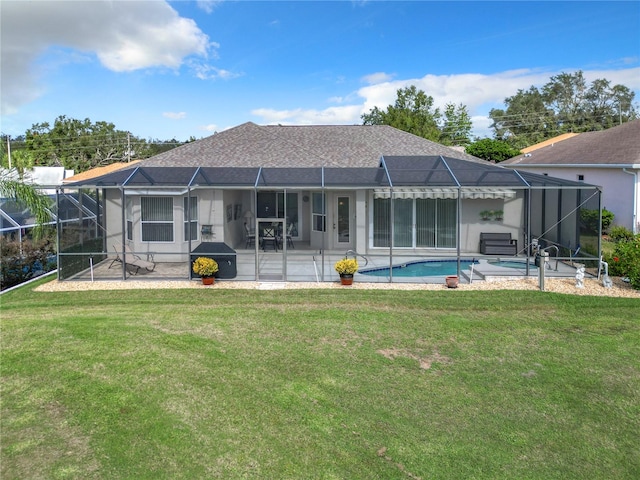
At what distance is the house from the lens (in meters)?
17.0

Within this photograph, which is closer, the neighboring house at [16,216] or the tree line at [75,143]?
the neighboring house at [16,216]

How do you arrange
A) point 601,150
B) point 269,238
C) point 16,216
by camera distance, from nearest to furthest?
1. point 16,216
2. point 269,238
3. point 601,150

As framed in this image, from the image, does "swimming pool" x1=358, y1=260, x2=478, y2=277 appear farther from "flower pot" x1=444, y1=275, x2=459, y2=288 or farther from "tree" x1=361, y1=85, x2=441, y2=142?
"tree" x1=361, y1=85, x2=441, y2=142

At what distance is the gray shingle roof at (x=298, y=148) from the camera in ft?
69.5

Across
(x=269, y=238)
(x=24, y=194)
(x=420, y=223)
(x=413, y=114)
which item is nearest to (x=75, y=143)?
(x=413, y=114)

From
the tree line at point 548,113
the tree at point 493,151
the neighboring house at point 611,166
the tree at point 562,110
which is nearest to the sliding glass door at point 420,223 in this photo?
the neighboring house at point 611,166

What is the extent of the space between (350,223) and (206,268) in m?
7.42

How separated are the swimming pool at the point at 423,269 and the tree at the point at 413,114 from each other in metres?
26.7

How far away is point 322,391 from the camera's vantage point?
7.66m

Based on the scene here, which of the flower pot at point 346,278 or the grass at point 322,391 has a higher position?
the flower pot at point 346,278

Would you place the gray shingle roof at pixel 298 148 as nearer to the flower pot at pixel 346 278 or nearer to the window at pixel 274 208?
the window at pixel 274 208

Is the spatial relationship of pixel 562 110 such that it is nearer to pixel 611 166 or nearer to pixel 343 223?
pixel 611 166

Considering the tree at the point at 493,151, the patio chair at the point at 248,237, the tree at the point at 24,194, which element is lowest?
the patio chair at the point at 248,237

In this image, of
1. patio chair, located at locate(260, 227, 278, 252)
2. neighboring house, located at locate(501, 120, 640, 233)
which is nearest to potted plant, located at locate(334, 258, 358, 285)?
patio chair, located at locate(260, 227, 278, 252)
